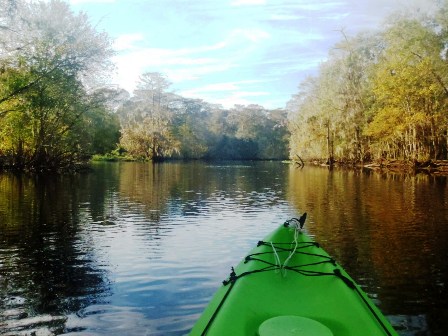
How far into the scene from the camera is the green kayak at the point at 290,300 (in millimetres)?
3842

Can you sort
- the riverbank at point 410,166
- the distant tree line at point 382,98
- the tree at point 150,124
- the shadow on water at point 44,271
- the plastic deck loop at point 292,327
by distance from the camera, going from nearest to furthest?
the plastic deck loop at point 292,327, the shadow on water at point 44,271, the distant tree line at point 382,98, the riverbank at point 410,166, the tree at point 150,124

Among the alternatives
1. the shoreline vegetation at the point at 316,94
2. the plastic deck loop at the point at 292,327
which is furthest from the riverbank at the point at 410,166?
the plastic deck loop at the point at 292,327

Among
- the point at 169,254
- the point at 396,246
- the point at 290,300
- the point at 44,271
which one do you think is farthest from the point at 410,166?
the point at 290,300

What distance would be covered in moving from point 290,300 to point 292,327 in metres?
0.79

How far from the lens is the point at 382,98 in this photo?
127 feet

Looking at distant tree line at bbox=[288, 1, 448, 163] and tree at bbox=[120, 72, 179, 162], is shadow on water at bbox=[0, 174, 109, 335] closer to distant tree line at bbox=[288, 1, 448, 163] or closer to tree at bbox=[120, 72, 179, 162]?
distant tree line at bbox=[288, 1, 448, 163]

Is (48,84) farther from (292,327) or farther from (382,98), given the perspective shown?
(292,327)

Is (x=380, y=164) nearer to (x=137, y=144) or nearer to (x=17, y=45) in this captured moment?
(x=17, y=45)

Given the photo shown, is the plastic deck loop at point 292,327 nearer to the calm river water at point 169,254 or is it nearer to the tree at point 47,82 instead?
the calm river water at point 169,254

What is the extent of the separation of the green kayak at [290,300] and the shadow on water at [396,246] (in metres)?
1.29

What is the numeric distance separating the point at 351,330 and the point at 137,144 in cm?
6635

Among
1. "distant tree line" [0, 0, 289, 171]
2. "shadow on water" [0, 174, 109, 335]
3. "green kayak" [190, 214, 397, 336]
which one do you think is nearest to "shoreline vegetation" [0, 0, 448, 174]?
"distant tree line" [0, 0, 289, 171]

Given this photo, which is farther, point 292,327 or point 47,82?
point 47,82

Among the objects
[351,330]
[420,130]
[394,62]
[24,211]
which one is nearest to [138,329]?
[351,330]
